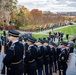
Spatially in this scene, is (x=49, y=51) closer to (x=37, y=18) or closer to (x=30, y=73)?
(x=30, y=73)

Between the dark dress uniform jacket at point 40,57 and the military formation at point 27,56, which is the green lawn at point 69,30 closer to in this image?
the military formation at point 27,56

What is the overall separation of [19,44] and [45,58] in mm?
2841

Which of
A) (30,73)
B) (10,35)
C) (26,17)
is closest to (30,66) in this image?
(30,73)

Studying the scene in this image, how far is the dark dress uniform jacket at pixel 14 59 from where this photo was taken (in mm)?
5496

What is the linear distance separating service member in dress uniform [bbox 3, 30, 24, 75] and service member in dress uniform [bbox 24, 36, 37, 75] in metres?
0.64

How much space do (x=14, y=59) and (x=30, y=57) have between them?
3.37 feet

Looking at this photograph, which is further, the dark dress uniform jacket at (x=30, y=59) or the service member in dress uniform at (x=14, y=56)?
the dark dress uniform jacket at (x=30, y=59)

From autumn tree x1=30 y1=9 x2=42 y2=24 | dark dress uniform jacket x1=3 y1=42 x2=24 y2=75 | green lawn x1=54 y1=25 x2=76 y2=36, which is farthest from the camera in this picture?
autumn tree x1=30 y1=9 x2=42 y2=24

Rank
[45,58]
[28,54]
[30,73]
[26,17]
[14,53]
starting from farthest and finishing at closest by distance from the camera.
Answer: [26,17]
[45,58]
[30,73]
[28,54]
[14,53]

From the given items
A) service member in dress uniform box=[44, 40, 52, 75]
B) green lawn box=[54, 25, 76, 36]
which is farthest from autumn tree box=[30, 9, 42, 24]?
service member in dress uniform box=[44, 40, 52, 75]

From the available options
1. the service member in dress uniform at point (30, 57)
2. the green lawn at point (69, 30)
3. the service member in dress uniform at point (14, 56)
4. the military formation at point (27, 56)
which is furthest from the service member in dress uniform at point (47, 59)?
the green lawn at point (69, 30)

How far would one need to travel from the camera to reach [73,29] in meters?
22.5

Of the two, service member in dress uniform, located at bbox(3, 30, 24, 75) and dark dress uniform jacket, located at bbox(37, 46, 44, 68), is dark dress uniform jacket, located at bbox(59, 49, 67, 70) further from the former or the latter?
service member in dress uniform, located at bbox(3, 30, 24, 75)

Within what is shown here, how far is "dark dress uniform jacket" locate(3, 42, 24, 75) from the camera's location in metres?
5.50
